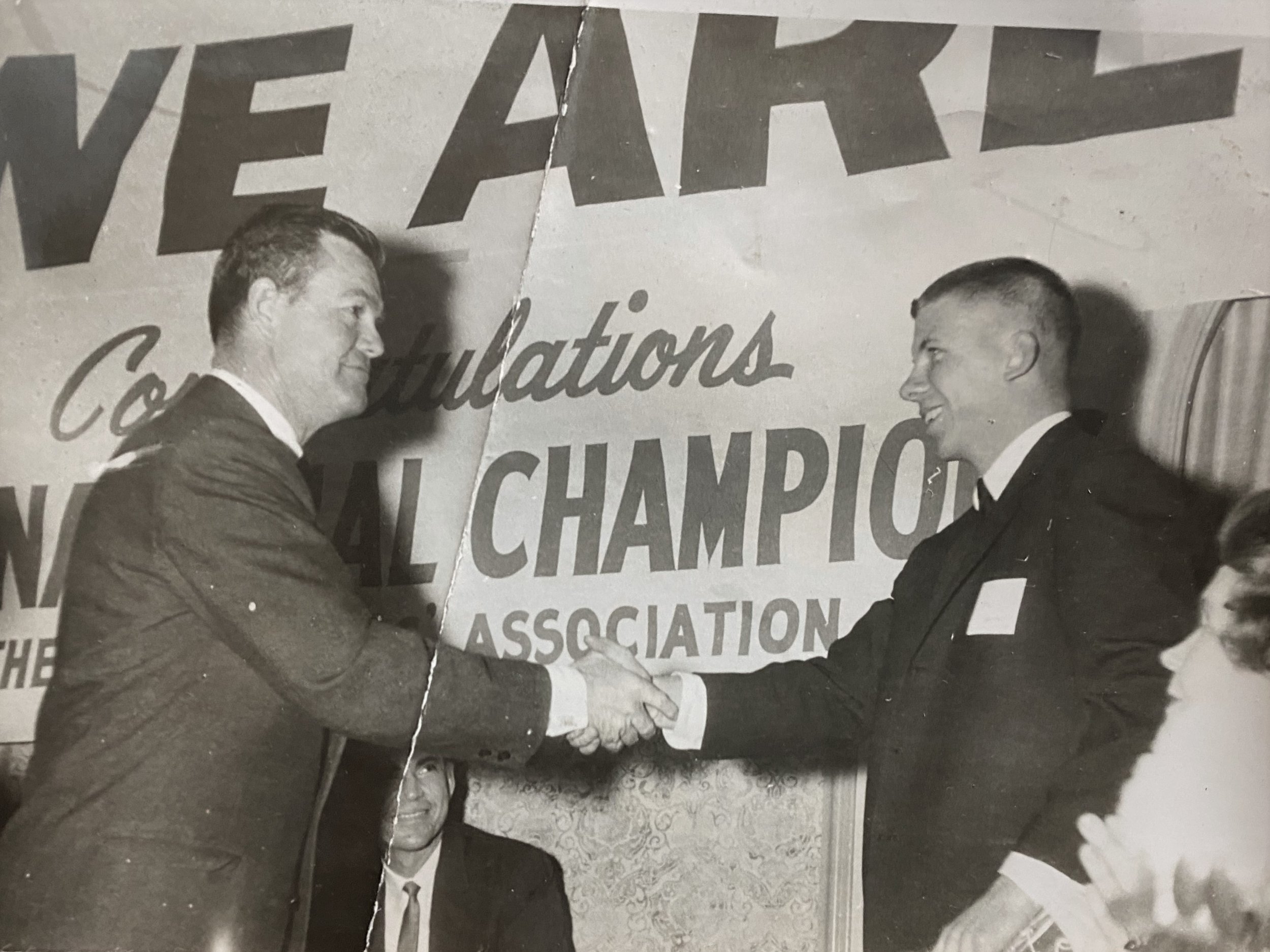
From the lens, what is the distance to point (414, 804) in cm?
202

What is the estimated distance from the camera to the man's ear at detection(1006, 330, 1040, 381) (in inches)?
82.9

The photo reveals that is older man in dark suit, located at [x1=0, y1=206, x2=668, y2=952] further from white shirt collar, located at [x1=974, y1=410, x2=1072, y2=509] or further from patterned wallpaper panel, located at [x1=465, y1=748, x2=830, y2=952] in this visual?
white shirt collar, located at [x1=974, y1=410, x2=1072, y2=509]

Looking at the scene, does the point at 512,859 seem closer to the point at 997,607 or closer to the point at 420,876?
the point at 420,876

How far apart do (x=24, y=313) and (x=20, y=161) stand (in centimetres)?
25

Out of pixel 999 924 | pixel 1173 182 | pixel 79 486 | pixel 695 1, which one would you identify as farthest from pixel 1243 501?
pixel 79 486

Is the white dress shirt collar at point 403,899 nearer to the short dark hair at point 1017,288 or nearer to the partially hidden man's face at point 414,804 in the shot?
the partially hidden man's face at point 414,804

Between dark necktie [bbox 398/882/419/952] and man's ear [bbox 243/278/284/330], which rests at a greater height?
man's ear [bbox 243/278/284/330]

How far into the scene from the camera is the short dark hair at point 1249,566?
2.05 m

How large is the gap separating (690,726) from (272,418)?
801 millimetres

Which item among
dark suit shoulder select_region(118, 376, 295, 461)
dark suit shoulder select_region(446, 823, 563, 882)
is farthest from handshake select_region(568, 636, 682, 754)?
dark suit shoulder select_region(118, 376, 295, 461)

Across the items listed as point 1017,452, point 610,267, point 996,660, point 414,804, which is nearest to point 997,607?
point 996,660

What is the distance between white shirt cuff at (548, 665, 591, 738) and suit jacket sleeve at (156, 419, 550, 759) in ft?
0.06

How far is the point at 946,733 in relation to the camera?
2.02 meters

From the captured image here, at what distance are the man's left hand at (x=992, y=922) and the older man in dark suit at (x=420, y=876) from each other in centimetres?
57
